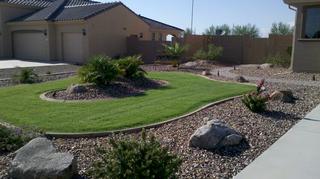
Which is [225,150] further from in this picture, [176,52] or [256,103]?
[176,52]

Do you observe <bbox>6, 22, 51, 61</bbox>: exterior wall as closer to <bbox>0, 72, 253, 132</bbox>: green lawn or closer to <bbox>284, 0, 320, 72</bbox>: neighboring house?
<bbox>0, 72, 253, 132</bbox>: green lawn

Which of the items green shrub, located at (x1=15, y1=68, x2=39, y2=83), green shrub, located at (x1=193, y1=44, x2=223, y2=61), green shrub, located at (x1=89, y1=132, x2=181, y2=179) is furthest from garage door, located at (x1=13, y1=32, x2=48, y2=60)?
green shrub, located at (x1=89, y1=132, x2=181, y2=179)

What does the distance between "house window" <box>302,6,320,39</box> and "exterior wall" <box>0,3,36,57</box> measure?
77.6 ft

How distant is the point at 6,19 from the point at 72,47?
Answer: 8.06 metres

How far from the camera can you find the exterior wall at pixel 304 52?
56.1 ft

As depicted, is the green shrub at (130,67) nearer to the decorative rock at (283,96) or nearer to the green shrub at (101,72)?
the green shrub at (101,72)

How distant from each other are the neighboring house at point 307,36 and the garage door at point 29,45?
18454 mm

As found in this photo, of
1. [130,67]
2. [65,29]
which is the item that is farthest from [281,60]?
[65,29]

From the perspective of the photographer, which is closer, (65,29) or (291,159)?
(291,159)

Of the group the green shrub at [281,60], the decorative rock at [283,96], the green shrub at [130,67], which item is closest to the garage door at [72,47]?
the green shrub at [281,60]

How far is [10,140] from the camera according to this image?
244 inches

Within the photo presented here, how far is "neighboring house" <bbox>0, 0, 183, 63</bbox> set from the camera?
25.9 meters

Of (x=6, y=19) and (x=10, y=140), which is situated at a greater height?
(x=6, y=19)

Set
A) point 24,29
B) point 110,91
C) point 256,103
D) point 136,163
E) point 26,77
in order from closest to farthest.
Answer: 1. point 136,163
2. point 256,103
3. point 110,91
4. point 26,77
5. point 24,29
